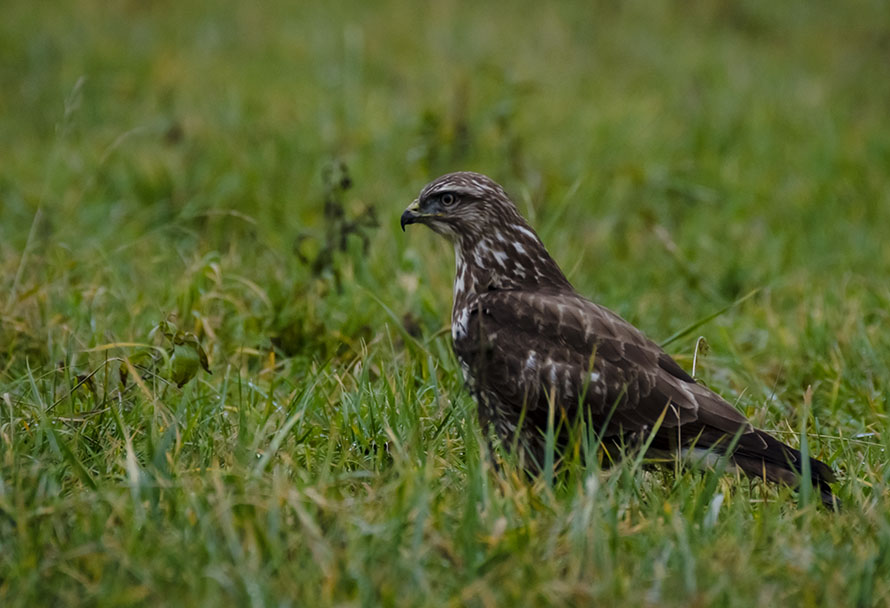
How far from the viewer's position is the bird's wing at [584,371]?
3.98 meters

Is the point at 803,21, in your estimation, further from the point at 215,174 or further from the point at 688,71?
the point at 215,174

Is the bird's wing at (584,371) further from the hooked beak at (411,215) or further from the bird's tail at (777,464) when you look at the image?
the hooked beak at (411,215)

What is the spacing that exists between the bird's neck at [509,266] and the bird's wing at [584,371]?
10.0 inches

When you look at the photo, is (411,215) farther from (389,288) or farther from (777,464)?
(777,464)

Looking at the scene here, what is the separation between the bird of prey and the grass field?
0.14 metres

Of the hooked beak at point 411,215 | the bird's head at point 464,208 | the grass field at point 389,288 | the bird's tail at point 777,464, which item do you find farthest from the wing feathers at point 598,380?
the hooked beak at point 411,215

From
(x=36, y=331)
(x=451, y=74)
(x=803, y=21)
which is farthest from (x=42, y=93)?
(x=803, y=21)

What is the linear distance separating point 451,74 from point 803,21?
19.9 feet

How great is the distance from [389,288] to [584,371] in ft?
7.06

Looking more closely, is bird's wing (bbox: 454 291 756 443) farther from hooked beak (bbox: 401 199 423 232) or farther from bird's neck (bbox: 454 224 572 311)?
hooked beak (bbox: 401 199 423 232)

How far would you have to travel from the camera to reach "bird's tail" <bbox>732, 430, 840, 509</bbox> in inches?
147

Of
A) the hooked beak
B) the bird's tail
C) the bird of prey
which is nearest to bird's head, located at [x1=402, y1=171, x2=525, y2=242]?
the hooked beak

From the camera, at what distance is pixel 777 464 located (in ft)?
12.6

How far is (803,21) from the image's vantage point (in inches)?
565
